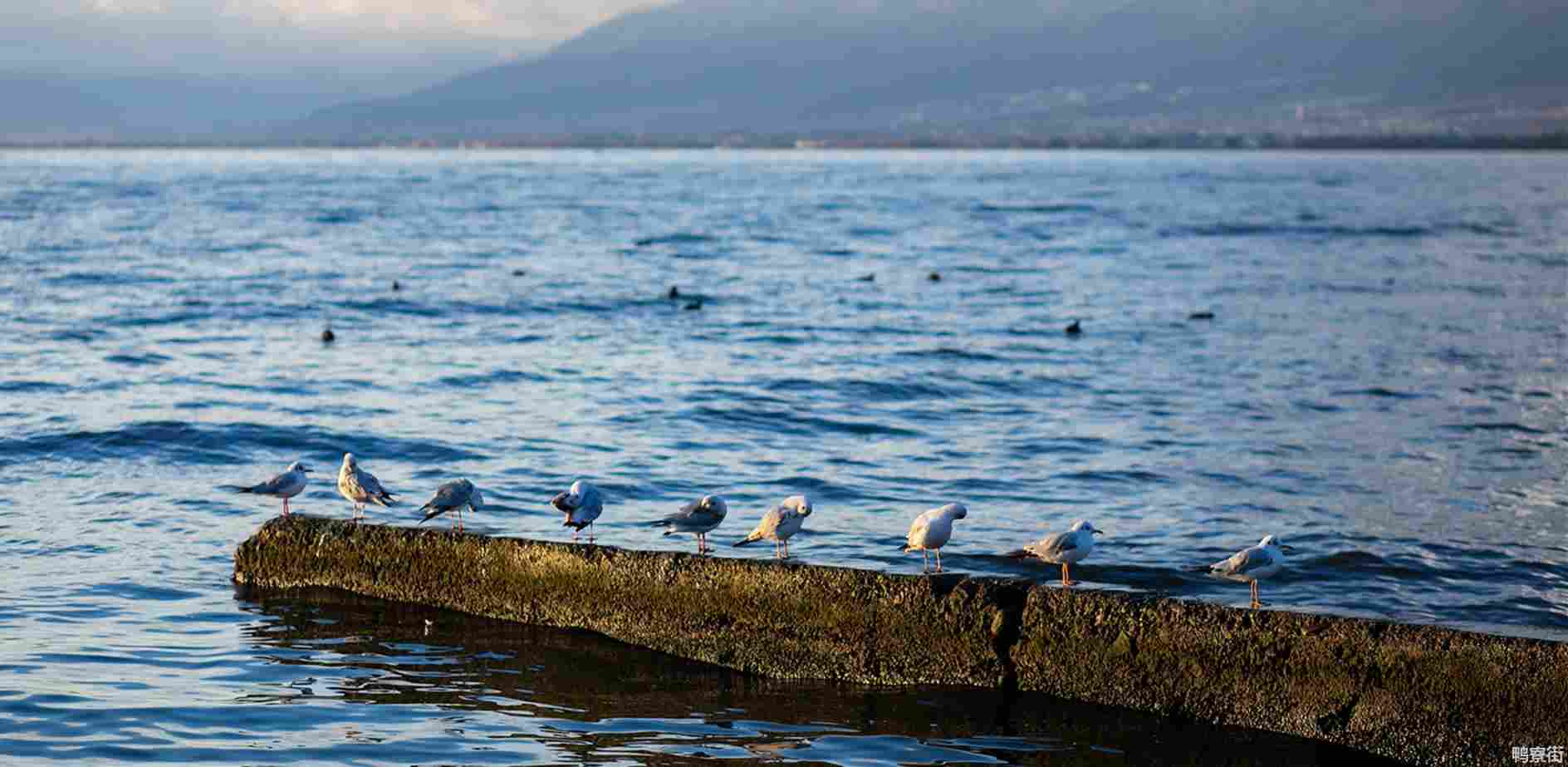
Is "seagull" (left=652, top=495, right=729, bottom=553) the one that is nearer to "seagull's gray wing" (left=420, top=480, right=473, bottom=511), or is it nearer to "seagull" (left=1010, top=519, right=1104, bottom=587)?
"seagull's gray wing" (left=420, top=480, right=473, bottom=511)

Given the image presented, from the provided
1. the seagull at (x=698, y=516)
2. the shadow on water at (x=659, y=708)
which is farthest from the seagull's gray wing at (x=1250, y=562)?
the seagull at (x=698, y=516)

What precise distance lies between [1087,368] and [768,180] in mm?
96675

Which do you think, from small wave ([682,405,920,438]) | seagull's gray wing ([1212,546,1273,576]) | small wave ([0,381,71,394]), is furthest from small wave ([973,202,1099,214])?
seagull's gray wing ([1212,546,1273,576])

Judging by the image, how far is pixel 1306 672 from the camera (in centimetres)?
928

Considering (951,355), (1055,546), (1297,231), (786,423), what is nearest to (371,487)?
(1055,546)

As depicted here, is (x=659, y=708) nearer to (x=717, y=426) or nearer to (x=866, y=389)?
(x=717, y=426)

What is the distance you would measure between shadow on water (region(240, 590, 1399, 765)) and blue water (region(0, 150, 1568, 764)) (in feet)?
0.17

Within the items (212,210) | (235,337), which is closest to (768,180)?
(212,210)

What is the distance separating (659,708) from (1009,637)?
6.73 feet

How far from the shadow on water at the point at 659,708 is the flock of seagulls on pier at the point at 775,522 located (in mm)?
1096

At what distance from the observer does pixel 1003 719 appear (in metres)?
9.77

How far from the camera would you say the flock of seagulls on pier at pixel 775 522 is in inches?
447

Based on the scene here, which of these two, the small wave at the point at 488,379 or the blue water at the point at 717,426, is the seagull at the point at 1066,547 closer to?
the blue water at the point at 717,426

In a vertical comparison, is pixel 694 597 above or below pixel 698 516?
below
